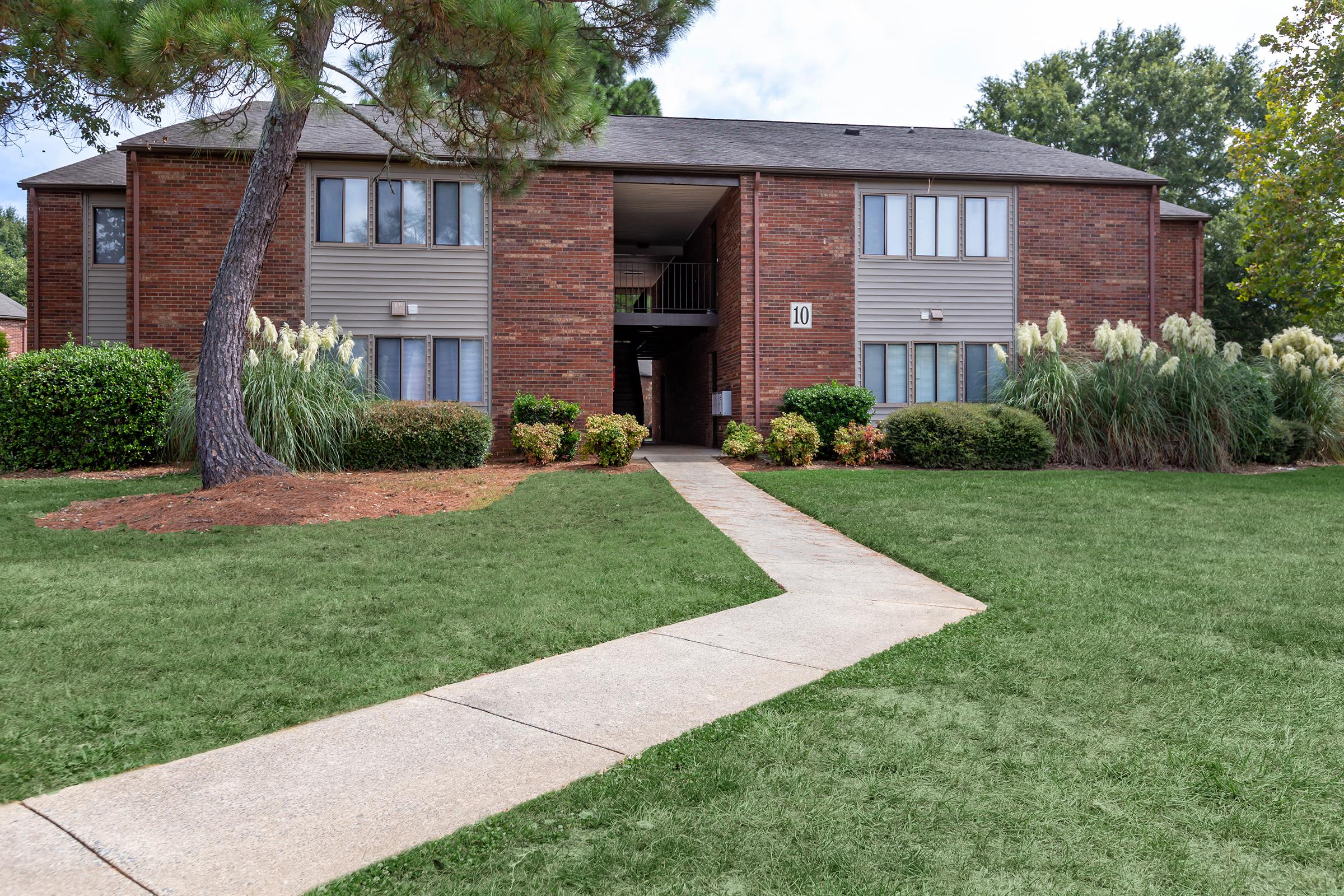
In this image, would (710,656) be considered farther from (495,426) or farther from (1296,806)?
(495,426)

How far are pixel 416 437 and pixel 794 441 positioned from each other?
5864 millimetres

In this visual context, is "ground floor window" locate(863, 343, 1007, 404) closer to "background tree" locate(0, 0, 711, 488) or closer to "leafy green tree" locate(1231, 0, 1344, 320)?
"leafy green tree" locate(1231, 0, 1344, 320)

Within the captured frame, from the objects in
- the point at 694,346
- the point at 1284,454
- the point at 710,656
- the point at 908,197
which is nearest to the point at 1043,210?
the point at 908,197

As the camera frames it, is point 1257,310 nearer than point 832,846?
No

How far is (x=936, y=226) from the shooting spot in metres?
16.6

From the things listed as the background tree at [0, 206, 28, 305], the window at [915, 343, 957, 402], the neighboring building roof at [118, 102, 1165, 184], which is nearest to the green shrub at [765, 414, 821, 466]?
the window at [915, 343, 957, 402]

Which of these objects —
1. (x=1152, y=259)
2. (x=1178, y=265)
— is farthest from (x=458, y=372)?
(x=1178, y=265)

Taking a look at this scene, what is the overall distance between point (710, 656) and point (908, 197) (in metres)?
14.4

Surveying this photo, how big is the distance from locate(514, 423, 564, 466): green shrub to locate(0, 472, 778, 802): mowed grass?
5.21 metres

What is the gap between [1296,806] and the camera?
2.47 meters

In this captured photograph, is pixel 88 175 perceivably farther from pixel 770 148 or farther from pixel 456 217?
pixel 770 148

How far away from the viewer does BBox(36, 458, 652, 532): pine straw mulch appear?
306 inches

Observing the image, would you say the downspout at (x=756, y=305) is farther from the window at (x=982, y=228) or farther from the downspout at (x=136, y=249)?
the downspout at (x=136, y=249)

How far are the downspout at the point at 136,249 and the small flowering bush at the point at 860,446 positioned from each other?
1218 cm
